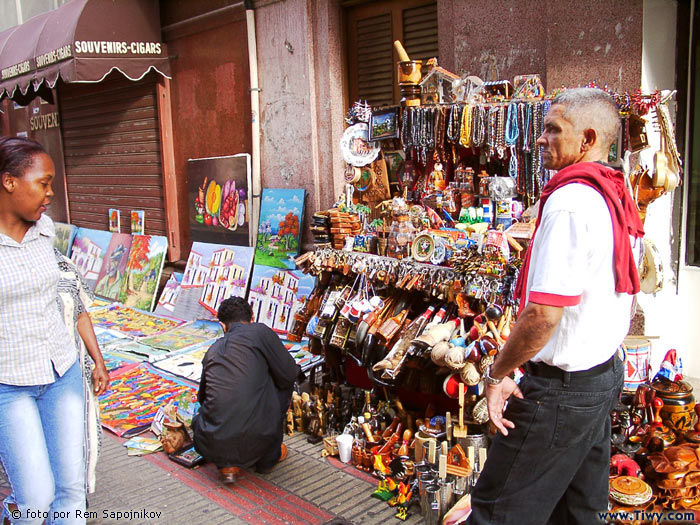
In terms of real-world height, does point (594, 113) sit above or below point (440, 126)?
below

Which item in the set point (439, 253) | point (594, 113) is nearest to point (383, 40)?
point (439, 253)

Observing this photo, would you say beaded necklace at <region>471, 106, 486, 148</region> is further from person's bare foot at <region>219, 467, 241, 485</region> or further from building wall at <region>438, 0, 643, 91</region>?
person's bare foot at <region>219, 467, 241, 485</region>

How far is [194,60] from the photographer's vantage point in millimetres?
7836

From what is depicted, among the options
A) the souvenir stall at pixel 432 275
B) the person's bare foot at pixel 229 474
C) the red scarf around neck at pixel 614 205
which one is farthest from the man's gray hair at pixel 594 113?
the person's bare foot at pixel 229 474

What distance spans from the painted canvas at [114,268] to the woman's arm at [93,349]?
6.10 meters

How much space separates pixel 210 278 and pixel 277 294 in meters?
1.27

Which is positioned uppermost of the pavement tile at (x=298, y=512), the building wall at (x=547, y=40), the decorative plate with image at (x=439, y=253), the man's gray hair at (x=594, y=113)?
the building wall at (x=547, y=40)

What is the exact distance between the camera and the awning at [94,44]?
7500 mm

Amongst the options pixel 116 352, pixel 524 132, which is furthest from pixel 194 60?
pixel 524 132

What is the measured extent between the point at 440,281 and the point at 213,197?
175 inches

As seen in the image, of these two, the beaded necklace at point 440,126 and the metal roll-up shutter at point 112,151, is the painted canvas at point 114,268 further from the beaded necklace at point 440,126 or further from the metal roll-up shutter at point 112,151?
the beaded necklace at point 440,126

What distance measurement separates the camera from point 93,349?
3.12 m

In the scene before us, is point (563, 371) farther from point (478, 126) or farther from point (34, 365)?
point (478, 126)

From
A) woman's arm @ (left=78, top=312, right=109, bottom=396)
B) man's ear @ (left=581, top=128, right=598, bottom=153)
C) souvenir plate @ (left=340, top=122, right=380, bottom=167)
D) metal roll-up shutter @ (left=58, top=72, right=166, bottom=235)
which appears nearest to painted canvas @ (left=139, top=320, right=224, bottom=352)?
metal roll-up shutter @ (left=58, top=72, right=166, bottom=235)
